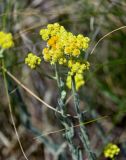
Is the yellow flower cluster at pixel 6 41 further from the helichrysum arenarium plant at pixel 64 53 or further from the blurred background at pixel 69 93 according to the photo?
the blurred background at pixel 69 93

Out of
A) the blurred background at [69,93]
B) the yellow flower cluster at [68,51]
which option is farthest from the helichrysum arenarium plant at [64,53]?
the blurred background at [69,93]

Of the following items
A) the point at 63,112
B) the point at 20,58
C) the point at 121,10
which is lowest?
the point at 63,112

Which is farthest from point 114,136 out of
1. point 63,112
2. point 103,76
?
point 63,112

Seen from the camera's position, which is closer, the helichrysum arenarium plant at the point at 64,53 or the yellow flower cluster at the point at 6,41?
the helichrysum arenarium plant at the point at 64,53

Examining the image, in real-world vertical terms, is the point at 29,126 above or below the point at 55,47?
below

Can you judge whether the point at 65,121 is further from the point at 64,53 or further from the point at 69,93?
the point at 69,93

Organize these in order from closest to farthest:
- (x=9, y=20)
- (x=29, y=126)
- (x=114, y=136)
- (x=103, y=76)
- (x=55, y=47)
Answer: (x=55, y=47) < (x=29, y=126) < (x=9, y=20) < (x=114, y=136) < (x=103, y=76)

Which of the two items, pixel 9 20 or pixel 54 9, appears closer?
pixel 9 20

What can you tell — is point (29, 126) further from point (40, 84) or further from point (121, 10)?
point (121, 10)

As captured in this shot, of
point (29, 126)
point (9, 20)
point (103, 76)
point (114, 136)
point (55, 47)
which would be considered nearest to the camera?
point (55, 47)

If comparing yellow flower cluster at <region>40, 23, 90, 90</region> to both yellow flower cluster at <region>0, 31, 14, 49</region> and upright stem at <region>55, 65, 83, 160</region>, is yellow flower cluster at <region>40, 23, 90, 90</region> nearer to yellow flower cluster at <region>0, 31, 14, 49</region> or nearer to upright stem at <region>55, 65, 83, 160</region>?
upright stem at <region>55, 65, 83, 160</region>

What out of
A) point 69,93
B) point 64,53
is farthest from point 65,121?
point 69,93
